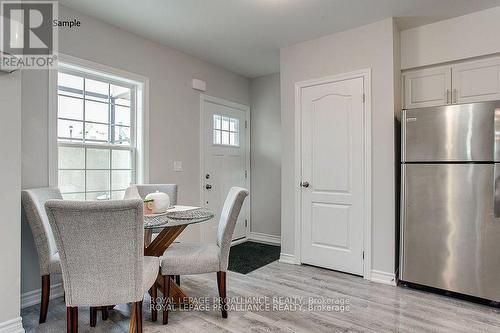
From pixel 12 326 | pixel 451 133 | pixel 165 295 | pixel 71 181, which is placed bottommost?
pixel 12 326

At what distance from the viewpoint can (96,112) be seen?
2.95 m

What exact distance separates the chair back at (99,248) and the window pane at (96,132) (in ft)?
5.27

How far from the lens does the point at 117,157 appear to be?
3113mm

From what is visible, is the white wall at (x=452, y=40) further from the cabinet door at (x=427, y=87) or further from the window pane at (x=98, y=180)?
the window pane at (x=98, y=180)

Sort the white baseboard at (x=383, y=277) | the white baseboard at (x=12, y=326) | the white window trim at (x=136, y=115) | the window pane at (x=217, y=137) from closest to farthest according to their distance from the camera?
the white baseboard at (x=12, y=326) → the white window trim at (x=136, y=115) → the white baseboard at (x=383, y=277) → the window pane at (x=217, y=137)

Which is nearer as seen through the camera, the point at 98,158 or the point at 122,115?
the point at 98,158

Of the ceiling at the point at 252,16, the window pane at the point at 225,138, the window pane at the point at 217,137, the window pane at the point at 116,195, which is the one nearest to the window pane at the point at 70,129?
the window pane at the point at 116,195

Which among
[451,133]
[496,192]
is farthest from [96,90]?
[496,192]

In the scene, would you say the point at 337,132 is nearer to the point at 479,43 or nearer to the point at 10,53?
the point at 479,43

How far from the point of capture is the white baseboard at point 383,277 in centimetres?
282

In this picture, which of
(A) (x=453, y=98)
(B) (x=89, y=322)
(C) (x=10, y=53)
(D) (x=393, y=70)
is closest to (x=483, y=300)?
(A) (x=453, y=98)

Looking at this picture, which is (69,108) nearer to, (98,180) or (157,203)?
(98,180)

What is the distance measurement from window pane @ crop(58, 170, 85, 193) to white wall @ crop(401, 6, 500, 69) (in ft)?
11.1

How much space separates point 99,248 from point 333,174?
7.78 ft
